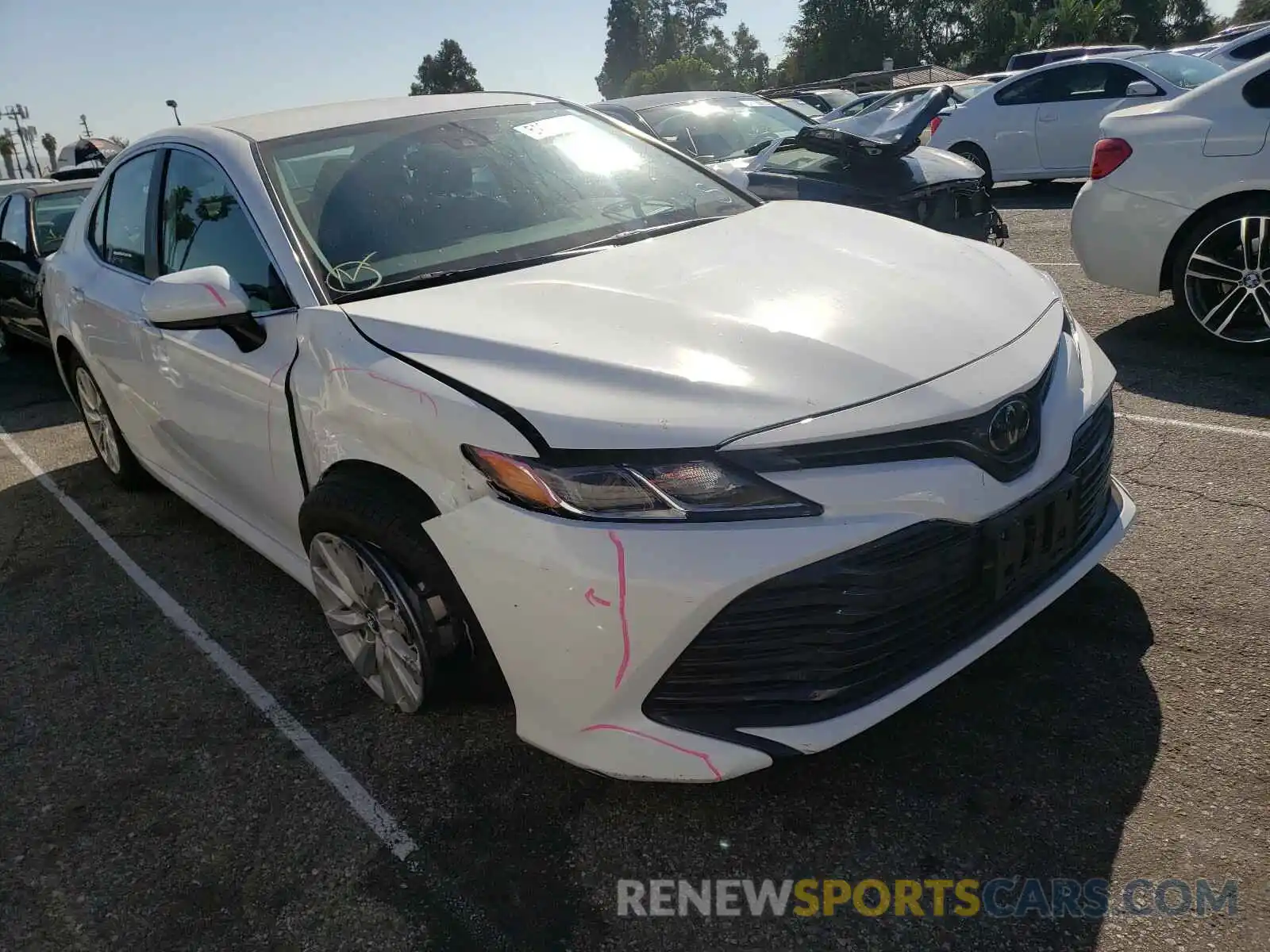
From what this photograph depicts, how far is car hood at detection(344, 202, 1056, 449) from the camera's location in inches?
77.0

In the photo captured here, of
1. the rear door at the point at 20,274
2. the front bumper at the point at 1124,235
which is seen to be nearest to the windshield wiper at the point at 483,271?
the front bumper at the point at 1124,235

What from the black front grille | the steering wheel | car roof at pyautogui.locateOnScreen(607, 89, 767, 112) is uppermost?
car roof at pyautogui.locateOnScreen(607, 89, 767, 112)

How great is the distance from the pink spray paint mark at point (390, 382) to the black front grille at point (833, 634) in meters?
0.76

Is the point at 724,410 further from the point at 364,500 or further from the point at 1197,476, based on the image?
the point at 1197,476

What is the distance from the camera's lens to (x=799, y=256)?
8.74 ft

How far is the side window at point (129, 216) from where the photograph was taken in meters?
3.65

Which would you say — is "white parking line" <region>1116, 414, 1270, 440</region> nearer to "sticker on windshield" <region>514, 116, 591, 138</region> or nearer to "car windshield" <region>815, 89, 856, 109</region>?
"sticker on windshield" <region>514, 116, 591, 138</region>

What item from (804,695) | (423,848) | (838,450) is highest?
(838,450)

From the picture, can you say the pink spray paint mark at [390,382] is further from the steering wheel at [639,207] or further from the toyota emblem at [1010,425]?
the toyota emblem at [1010,425]

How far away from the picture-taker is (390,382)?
2.26 m

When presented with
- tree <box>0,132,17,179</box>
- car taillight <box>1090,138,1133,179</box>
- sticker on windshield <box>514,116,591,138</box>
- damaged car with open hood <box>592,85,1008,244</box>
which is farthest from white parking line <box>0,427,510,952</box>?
tree <box>0,132,17,179</box>

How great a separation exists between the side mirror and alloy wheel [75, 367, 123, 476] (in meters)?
1.96

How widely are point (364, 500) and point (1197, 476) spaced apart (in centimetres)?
298

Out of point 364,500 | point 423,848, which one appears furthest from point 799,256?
point 423,848
